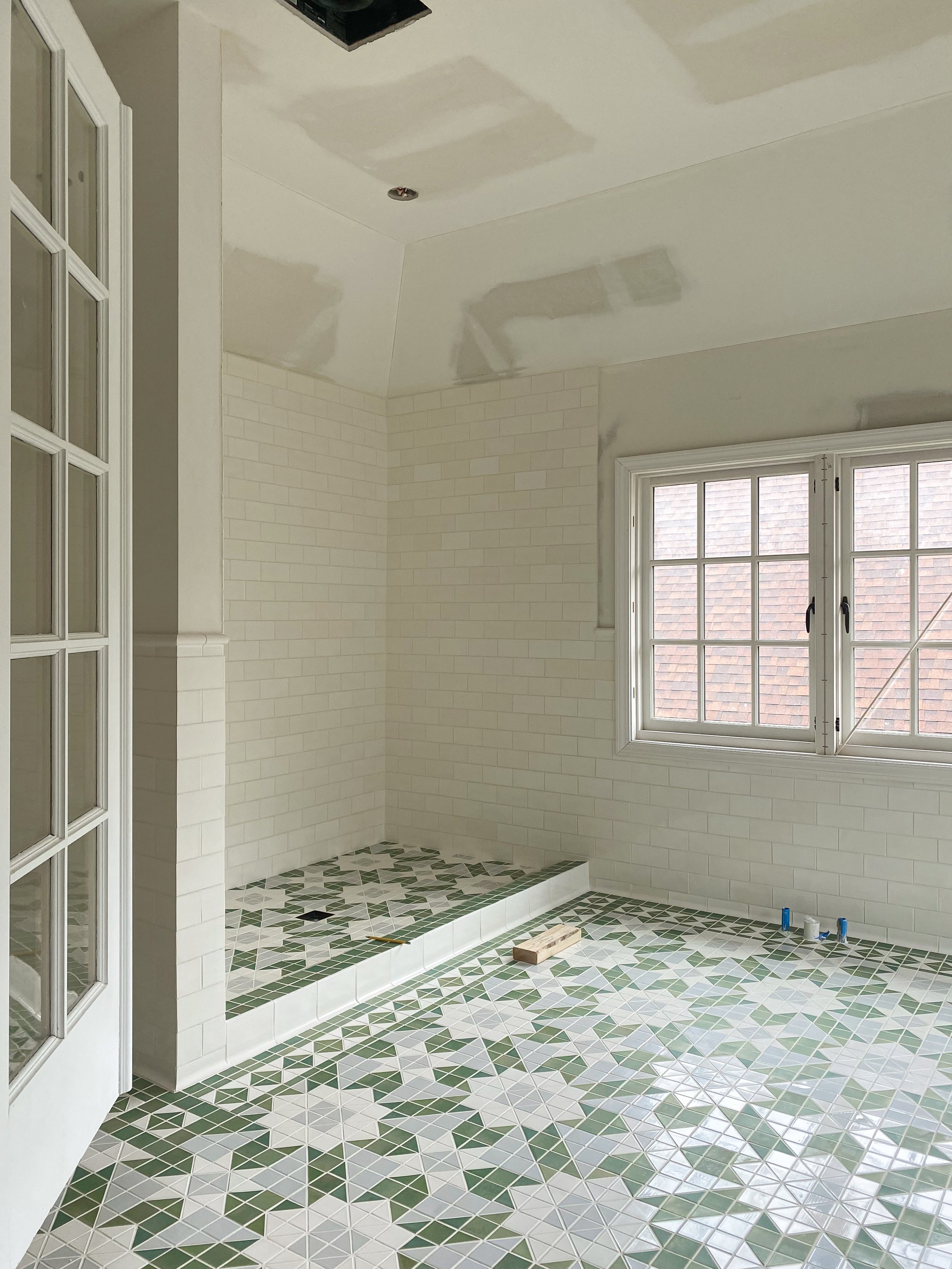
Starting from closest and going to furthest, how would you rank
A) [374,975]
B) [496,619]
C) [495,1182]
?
[495,1182], [374,975], [496,619]

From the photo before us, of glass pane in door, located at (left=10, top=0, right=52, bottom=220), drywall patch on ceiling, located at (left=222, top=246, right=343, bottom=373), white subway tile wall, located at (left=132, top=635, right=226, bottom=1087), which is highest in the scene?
drywall patch on ceiling, located at (left=222, top=246, right=343, bottom=373)

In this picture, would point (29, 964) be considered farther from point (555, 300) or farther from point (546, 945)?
point (555, 300)

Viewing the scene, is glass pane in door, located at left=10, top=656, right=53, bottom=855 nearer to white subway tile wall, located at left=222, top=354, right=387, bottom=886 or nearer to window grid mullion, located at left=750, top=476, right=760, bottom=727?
white subway tile wall, located at left=222, top=354, right=387, bottom=886

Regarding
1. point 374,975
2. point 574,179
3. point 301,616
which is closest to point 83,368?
point 374,975

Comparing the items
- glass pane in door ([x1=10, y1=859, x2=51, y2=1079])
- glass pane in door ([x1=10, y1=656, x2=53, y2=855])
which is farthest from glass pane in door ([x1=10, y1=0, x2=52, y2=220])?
glass pane in door ([x1=10, y1=859, x2=51, y2=1079])

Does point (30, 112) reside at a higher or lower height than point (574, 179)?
lower

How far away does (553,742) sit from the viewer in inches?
190

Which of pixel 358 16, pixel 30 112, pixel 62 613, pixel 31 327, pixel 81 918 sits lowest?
pixel 81 918

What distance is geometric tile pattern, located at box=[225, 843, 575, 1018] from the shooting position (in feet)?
11.0

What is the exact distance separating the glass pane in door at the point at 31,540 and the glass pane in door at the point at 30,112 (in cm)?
35

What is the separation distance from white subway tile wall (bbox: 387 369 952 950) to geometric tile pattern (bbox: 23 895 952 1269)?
58cm

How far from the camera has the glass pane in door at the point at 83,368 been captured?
4.86ft

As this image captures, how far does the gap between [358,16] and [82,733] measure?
225cm

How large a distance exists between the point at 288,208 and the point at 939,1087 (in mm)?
3886
